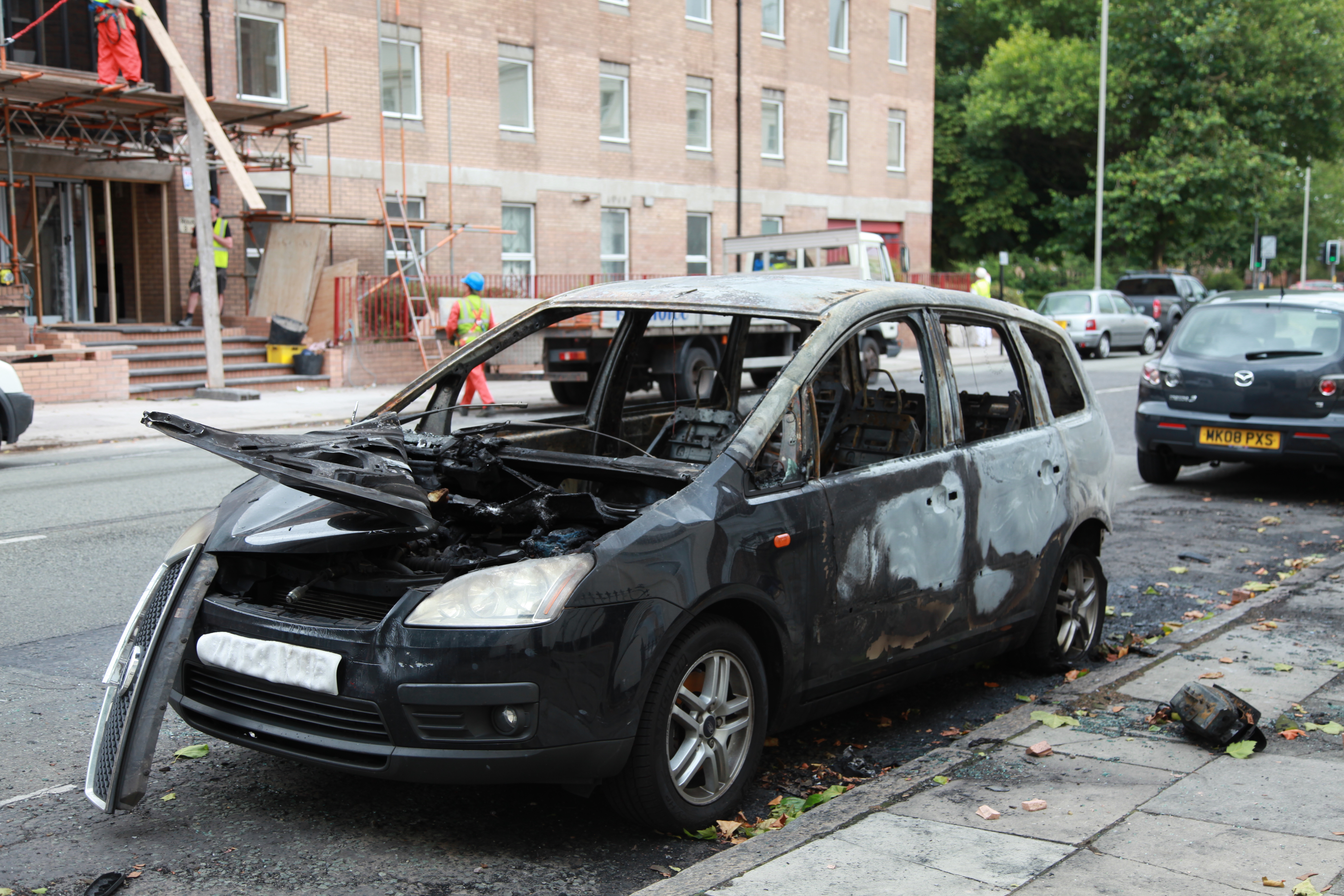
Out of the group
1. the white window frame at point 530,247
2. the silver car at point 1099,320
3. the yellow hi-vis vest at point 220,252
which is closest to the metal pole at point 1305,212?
the silver car at point 1099,320

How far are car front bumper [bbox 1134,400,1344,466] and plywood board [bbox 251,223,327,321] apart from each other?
1576 centimetres

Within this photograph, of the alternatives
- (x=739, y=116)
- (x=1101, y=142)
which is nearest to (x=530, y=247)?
(x=739, y=116)

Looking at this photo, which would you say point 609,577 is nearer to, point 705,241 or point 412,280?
point 412,280

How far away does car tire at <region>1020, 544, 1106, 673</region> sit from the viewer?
554 cm

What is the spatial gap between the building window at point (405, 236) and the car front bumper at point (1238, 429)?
16.9 metres

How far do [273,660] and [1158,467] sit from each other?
9.36m

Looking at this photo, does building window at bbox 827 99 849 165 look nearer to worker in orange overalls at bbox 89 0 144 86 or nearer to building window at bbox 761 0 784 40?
building window at bbox 761 0 784 40

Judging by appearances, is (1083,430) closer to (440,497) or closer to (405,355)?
(440,497)

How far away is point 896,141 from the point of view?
38375 millimetres

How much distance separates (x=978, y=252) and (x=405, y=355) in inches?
1353

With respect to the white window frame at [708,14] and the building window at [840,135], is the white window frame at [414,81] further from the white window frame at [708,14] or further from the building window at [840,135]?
the building window at [840,135]

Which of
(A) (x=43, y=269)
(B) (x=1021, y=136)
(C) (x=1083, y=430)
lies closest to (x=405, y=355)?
(A) (x=43, y=269)

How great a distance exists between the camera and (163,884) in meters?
3.48

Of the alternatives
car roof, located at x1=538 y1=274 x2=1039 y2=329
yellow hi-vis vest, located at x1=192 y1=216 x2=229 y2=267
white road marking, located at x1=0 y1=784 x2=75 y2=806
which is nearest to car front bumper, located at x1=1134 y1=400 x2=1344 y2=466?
car roof, located at x1=538 y1=274 x2=1039 y2=329
